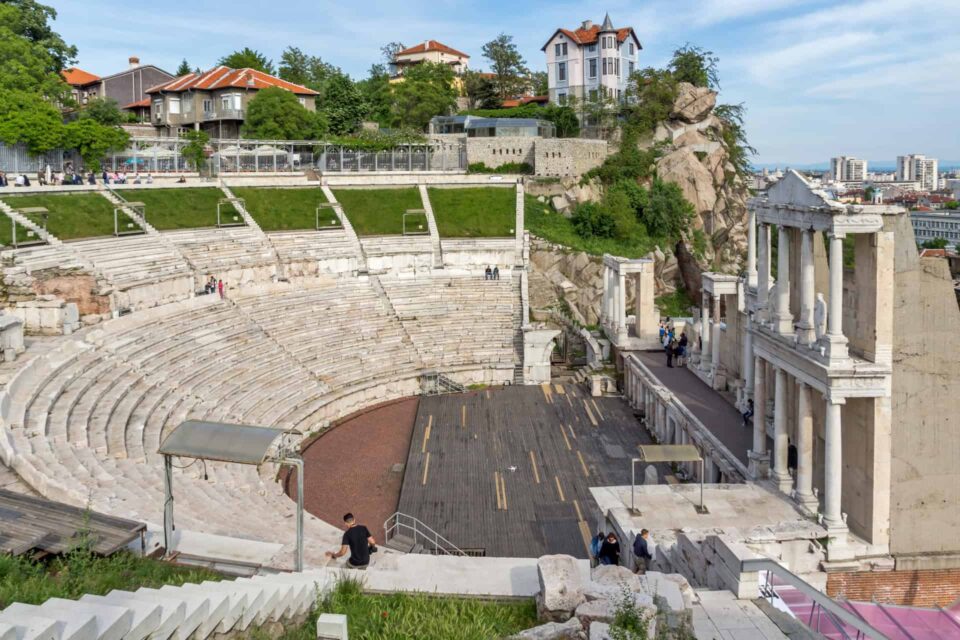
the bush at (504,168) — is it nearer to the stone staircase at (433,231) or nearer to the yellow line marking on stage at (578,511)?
the stone staircase at (433,231)

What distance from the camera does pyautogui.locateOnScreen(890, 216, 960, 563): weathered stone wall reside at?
60.3 ft

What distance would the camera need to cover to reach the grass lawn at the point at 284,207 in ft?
154

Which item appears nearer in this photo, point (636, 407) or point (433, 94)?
point (636, 407)

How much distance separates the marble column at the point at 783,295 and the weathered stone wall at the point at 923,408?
3.12 metres

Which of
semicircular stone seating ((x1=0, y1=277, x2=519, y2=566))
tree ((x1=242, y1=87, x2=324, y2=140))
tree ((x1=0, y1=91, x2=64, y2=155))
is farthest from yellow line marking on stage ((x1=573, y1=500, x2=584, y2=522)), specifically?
tree ((x1=242, y1=87, x2=324, y2=140))

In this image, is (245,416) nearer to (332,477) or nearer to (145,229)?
(332,477)

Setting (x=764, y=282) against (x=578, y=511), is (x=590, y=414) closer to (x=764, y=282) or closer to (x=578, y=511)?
(x=578, y=511)

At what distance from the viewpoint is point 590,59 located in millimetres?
77875

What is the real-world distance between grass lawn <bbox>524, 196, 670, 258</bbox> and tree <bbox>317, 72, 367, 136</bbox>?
20.3m

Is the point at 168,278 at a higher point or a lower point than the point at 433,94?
lower

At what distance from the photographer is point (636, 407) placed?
1401 inches

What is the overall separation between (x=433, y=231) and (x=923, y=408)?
112ft

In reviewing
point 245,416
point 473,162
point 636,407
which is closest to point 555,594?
point 245,416

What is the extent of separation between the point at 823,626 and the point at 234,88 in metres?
64.1
